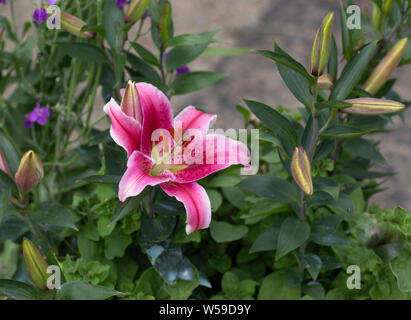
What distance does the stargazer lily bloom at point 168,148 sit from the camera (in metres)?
0.44

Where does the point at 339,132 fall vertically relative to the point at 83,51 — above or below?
below

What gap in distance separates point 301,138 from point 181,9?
1.28m

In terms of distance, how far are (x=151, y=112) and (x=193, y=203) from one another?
100 mm

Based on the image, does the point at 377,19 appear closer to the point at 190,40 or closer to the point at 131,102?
the point at 190,40

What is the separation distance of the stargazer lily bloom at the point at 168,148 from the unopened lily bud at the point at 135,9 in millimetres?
138

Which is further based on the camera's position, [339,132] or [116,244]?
[116,244]

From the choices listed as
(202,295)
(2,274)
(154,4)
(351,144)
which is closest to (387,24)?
(351,144)

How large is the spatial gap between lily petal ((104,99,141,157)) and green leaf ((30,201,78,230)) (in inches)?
5.2

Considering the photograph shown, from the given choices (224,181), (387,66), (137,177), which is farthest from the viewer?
(224,181)

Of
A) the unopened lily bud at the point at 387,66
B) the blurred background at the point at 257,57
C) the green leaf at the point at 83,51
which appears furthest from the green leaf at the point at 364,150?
the blurred background at the point at 257,57

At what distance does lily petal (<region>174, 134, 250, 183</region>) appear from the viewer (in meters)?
0.46

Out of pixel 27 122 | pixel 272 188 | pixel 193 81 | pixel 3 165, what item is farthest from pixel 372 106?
pixel 27 122

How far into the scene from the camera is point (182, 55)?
0.64m
